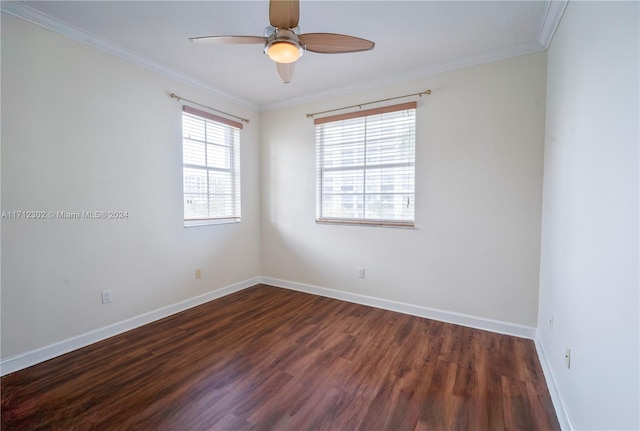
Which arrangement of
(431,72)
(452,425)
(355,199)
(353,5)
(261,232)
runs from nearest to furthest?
(452,425) → (353,5) → (431,72) → (355,199) → (261,232)

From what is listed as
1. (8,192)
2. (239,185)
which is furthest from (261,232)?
(8,192)

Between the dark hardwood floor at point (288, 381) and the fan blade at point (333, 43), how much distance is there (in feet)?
7.29

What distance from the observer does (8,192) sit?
200cm

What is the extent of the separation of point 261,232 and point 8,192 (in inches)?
105

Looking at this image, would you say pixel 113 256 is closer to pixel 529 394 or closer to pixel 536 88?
pixel 529 394

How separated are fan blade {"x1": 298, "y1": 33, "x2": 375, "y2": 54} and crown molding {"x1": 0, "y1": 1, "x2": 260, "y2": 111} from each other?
196 centimetres

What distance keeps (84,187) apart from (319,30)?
2374 mm

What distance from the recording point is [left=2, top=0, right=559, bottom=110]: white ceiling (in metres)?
1.99

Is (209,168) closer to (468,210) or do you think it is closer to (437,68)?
(437,68)

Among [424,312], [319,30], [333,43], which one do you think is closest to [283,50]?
[333,43]

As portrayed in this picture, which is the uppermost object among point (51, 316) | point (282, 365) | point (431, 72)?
point (431, 72)

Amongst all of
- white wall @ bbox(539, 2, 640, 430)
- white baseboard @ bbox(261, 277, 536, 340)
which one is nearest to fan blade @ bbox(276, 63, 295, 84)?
white wall @ bbox(539, 2, 640, 430)

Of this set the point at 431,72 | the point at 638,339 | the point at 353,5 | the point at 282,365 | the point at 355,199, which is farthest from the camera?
the point at 355,199

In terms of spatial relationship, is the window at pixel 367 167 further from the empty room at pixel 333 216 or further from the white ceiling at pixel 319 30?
the white ceiling at pixel 319 30
